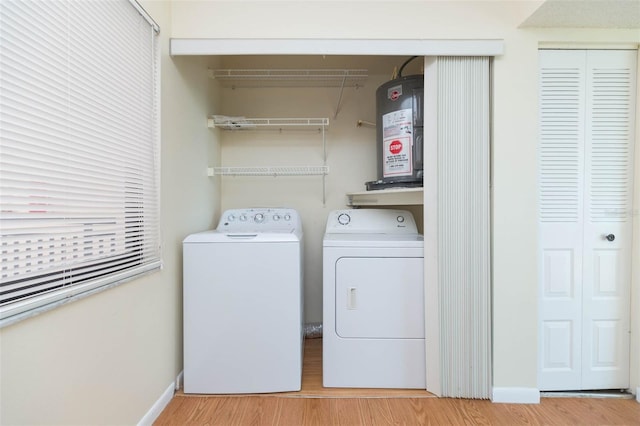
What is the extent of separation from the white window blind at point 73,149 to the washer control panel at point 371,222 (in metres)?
1.20

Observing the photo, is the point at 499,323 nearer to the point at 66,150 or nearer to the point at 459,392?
the point at 459,392

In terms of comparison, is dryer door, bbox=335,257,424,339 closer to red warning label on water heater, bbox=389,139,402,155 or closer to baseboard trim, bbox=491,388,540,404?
baseboard trim, bbox=491,388,540,404

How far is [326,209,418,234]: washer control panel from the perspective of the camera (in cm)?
208

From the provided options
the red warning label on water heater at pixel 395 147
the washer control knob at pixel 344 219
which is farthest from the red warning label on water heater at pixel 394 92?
the washer control knob at pixel 344 219

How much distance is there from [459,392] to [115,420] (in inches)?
68.6

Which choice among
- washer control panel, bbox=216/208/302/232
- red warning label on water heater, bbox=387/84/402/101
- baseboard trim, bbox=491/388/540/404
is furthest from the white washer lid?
baseboard trim, bbox=491/388/540/404

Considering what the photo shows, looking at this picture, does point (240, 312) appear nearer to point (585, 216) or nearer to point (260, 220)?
point (260, 220)

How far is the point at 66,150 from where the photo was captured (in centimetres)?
97

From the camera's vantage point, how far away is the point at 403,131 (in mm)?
1849

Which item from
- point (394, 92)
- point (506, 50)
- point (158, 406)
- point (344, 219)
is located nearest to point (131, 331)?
point (158, 406)

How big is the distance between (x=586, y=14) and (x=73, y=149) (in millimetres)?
2480

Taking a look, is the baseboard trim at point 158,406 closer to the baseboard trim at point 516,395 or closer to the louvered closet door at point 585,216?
the baseboard trim at point 516,395

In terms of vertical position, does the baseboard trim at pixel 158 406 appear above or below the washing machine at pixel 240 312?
below

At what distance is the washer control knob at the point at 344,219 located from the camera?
2115mm
